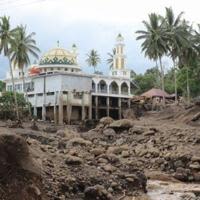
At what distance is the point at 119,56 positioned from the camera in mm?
94688

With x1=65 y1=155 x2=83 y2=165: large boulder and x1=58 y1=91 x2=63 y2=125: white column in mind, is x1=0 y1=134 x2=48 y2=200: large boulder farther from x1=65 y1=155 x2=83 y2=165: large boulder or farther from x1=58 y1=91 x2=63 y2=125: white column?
x1=58 y1=91 x2=63 y2=125: white column

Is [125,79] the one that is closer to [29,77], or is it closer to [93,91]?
[93,91]

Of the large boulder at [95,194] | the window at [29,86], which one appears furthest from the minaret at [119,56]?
the large boulder at [95,194]

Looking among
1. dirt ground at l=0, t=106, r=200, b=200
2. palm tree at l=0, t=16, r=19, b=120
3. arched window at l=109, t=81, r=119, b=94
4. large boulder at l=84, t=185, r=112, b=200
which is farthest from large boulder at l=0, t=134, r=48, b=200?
arched window at l=109, t=81, r=119, b=94

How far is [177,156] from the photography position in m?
36.2

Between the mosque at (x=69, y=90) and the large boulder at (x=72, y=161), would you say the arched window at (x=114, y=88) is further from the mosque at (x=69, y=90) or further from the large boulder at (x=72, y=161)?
the large boulder at (x=72, y=161)

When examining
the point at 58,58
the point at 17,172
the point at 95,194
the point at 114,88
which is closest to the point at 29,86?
the point at 58,58

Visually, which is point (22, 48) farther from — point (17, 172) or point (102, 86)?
point (17, 172)

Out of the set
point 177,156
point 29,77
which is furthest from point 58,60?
point 177,156

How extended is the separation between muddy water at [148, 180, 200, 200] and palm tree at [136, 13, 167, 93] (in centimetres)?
3838

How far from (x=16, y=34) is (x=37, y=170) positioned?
52899 millimetres

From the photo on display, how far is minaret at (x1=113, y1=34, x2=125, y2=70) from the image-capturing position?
9374 cm

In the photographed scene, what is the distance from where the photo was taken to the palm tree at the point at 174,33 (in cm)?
6625

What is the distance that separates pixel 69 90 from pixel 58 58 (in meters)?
11.0
